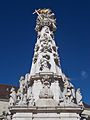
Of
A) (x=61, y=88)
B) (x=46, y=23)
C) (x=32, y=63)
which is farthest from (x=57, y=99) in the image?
(x=46, y=23)

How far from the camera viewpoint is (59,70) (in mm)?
20562

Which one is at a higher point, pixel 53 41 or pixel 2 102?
pixel 2 102

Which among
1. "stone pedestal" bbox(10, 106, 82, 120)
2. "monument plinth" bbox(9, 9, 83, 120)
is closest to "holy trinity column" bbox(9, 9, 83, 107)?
"monument plinth" bbox(9, 9, 83, 120)

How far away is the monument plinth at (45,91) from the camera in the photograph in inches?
661

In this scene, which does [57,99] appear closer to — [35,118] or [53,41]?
[35,118]

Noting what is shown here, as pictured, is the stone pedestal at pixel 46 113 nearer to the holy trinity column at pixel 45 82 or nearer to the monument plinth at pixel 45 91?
the monument plinth at pixel 45 91

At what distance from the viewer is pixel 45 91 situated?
699 inches

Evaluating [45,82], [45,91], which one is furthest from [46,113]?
[45,82]

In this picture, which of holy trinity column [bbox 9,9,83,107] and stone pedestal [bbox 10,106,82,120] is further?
holy trinity column [bbox 9,9,83,107]

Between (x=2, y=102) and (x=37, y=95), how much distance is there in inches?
1043

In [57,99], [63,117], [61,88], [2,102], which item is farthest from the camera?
[2,102]

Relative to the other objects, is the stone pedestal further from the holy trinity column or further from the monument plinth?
the holy trinity column

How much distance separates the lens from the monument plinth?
16781mm

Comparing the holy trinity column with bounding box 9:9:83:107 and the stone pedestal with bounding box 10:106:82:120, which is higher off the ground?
the holy trinity column with bounding box 9:9:83:107
